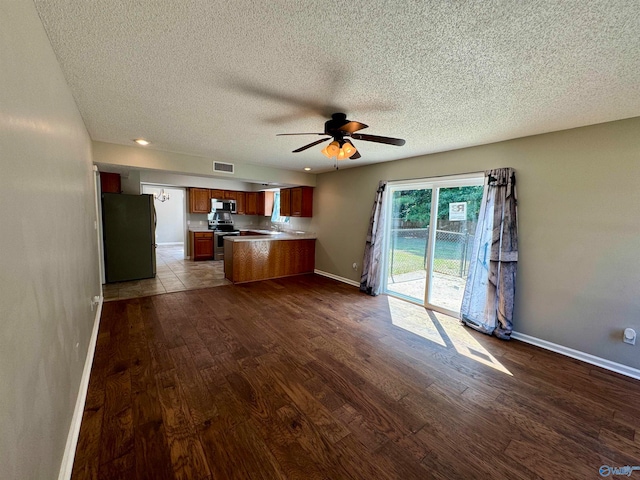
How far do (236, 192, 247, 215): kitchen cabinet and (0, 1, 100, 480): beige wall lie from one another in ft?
19.8

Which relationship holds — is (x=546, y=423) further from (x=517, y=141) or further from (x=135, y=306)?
(x=135, y=306)

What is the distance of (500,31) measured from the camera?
4.25 ft

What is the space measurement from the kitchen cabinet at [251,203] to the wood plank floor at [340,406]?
5136 mm

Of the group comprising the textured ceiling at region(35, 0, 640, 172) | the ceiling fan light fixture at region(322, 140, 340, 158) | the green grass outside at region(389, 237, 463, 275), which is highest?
the textured ceiling at region(35, 0, 640, 172)

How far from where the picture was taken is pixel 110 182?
4.78m

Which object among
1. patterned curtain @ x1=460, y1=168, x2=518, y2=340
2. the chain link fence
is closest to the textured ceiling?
patterned curtain @ x1=460, y1=168, x2=518, y2=340

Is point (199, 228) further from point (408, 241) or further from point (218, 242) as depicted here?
point (408, 241)

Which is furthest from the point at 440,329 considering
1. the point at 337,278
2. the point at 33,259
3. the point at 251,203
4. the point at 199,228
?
the point at 199,228

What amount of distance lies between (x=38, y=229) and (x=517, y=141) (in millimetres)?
4125

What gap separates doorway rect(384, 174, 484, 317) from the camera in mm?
3490

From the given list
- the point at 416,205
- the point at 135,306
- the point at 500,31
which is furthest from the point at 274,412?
the point at 416,205

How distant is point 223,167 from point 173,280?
2.50 m

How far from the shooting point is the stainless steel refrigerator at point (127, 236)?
14.8 ft

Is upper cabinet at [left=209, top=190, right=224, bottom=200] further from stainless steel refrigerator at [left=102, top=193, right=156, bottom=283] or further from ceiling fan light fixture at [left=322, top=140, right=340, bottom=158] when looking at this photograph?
ceiling fan light fixture at [left=322, top=140, right=340, bottom=158]
